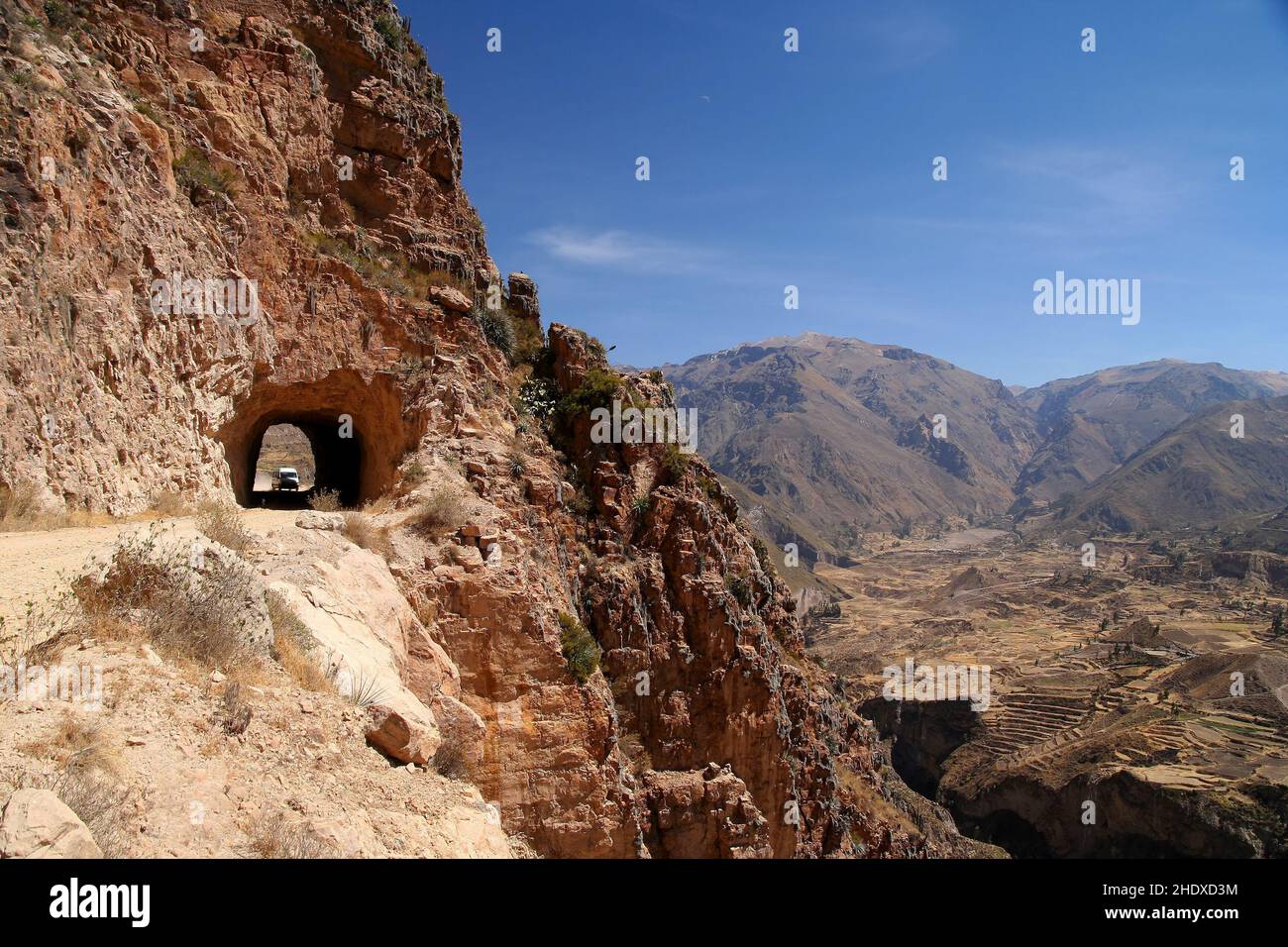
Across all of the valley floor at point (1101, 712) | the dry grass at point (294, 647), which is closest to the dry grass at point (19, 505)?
the dry grass at point (294, 647)

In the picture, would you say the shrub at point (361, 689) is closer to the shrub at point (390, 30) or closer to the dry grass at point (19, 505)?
the dry grass at point (19, 505)

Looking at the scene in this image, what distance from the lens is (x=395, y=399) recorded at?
15.9 metres

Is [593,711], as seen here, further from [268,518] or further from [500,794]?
[268,518]

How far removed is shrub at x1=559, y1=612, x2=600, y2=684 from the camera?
42.7 feet

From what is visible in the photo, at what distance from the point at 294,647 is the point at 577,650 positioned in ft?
22.1

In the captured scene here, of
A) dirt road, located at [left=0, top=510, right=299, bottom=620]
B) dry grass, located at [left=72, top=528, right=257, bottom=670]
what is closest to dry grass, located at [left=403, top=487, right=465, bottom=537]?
dirt road, located at [left=0, top=510, right=299, bottom=620]

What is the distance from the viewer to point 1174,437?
19850 centimetres

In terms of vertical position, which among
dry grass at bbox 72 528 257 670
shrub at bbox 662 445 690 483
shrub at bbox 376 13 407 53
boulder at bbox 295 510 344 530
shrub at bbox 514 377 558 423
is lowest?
dry grass at bbox 72 528 257 670

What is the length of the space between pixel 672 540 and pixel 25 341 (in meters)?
11.7

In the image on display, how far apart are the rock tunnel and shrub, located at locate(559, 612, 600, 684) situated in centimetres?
474

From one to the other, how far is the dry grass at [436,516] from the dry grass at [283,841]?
26.5 ft

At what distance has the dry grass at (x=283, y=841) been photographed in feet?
14.7

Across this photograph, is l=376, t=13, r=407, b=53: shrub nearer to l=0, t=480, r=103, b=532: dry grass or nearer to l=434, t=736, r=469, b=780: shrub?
l=0, t=480, r=103, b=532: dry grass
